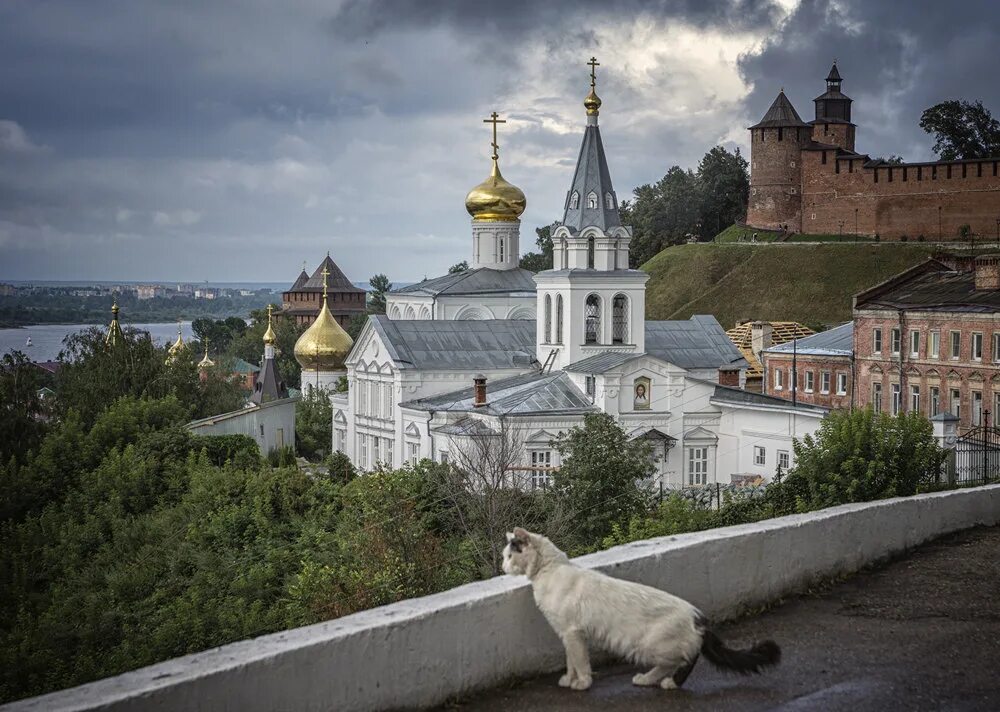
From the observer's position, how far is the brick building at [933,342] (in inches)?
1515

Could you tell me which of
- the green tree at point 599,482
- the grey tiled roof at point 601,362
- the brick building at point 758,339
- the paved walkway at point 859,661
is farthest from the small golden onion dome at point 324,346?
the paved walkway at point 859,661

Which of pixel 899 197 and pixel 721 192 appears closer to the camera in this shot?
pixel 899 197

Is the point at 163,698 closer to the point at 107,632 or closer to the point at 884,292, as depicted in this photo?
the point at 107,632

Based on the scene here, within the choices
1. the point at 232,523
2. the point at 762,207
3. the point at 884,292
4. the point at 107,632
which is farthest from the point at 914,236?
the point at 107,632

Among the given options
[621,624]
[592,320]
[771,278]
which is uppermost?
[771,278]

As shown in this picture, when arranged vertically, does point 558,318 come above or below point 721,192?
below

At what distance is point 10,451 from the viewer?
35.2 meters

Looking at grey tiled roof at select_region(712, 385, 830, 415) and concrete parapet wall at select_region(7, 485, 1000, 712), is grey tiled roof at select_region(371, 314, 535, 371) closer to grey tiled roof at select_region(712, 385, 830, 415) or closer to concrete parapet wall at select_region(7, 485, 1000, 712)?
grey tiled roof at select_region(712, 385, 830, 415)

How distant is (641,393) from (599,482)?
40.9ft

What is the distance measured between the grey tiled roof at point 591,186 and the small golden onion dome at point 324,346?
55.2 ft

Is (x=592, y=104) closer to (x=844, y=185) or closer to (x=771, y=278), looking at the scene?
(x=771, y=278)

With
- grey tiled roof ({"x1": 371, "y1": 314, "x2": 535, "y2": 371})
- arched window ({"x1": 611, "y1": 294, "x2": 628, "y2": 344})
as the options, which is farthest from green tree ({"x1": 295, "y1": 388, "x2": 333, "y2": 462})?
arched window ({"x1": 611, "y1": 294, "x2": 628, "y2": 344})

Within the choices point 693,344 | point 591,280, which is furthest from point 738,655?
point 693,344

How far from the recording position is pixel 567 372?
34.9 meters
